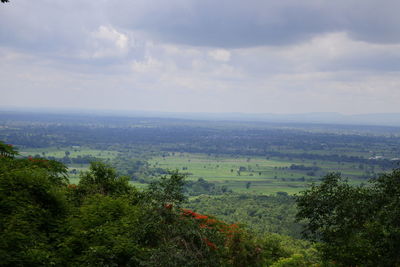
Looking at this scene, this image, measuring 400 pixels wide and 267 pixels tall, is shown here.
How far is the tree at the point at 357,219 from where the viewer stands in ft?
46.8

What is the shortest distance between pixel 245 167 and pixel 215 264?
163932 mm

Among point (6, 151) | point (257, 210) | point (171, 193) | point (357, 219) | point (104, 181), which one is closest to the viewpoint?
point (171, 193)

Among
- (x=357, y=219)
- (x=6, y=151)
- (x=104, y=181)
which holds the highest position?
(x=6, y=151)

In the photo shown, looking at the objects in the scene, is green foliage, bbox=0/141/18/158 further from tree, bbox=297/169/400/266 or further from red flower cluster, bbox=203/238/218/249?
tree, bbox=297/169/400/266

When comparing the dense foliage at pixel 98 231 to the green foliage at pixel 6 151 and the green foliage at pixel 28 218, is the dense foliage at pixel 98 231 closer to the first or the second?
the green foliage at pixel 28 218

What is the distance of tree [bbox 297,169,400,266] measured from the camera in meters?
14.2

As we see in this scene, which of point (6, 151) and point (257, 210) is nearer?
point (6, 151)

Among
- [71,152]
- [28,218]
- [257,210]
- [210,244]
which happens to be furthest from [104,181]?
[71,152]

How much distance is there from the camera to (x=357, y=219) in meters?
16.6

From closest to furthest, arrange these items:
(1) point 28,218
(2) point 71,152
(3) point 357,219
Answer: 1. (1) point 28,218
2. (3) point 357,219
3. (2) point 71,152

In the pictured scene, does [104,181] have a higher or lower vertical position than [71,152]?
higher

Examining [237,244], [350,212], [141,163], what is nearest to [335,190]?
[350,212]

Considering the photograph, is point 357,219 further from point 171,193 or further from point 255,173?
point 255,173

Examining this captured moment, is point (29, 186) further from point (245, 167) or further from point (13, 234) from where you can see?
point (245, 167)
